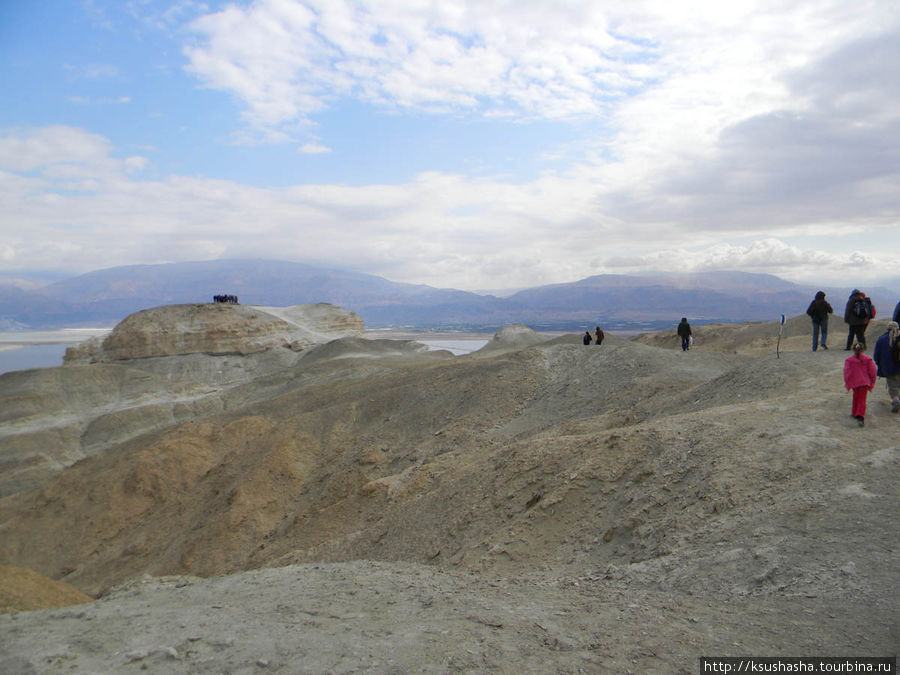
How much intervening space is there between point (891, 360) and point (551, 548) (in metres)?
→ 5.67

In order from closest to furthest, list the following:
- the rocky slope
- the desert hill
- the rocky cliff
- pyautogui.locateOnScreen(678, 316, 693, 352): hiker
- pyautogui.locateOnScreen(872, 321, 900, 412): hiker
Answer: the desert hill, pyautogui.locateOnScreen(872, 321, 900, 412): hiker, pyautogui.locateOnScreen(678, 316, 693, 352): hiker, the rocky slope, the rocky cliff

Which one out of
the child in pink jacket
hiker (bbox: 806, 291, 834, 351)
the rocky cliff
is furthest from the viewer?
the rocky cliff

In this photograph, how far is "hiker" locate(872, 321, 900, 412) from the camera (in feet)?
26.5

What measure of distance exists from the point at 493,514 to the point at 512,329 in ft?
122

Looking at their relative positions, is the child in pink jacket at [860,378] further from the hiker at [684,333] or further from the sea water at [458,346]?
the sea water at [458,346]

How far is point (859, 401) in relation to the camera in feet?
26.6

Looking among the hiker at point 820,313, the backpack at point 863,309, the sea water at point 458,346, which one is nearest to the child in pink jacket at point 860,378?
the backpack at point 863,309

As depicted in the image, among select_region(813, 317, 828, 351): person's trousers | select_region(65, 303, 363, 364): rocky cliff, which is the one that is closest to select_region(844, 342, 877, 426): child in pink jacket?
select_region(813, 317, 828, 351): person's trousers

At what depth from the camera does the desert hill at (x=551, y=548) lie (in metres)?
4.77

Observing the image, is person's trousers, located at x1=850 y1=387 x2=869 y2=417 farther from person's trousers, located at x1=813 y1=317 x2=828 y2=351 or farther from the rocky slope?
the rocky slope

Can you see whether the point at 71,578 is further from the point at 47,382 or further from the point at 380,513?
the point at 47,382

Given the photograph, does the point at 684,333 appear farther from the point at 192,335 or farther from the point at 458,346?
the point at 458,346

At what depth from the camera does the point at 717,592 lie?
17.7 feet

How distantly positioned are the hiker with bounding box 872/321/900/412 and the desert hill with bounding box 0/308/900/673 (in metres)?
0.38
